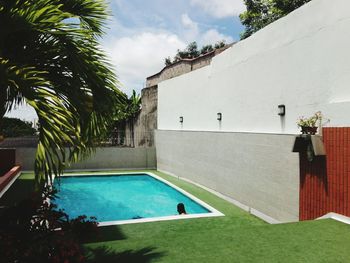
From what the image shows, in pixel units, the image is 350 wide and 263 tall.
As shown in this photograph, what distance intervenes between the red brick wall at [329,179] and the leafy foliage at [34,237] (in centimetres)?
554

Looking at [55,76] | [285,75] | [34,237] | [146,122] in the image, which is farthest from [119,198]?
[55,76]

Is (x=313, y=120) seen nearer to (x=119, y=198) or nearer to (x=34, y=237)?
(x=34, y=237)

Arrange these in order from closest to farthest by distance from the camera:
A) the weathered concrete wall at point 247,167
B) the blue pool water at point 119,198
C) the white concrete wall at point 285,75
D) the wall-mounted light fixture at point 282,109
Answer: the white concrete wall at point 285,75 < the weathered concrete wall at point 247,167 < the wall-mounted light fixture at point 282,109 < the blue pool water at point 119,198

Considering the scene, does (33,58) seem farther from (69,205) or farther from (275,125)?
(69,205)

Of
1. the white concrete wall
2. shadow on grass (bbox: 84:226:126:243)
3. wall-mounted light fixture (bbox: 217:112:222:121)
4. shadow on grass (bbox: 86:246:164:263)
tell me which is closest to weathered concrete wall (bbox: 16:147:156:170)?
the white concrete wall

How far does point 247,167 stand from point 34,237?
8.76 metres

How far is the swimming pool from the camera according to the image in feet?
44.8

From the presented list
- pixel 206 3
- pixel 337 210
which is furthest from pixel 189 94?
pixel 337 210

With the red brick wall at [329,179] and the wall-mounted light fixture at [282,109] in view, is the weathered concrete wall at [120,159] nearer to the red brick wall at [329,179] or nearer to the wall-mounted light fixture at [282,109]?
the wall-mounted light fixture at [282,109]

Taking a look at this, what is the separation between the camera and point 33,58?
389cm

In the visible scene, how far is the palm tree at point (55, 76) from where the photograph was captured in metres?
3.38

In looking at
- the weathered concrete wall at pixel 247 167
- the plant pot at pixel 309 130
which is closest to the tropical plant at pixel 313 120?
the plant pot at pixel 309 130

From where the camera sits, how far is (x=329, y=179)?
734 cm

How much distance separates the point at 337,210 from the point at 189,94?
466 inches
